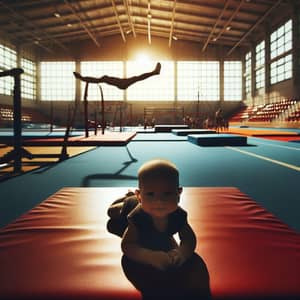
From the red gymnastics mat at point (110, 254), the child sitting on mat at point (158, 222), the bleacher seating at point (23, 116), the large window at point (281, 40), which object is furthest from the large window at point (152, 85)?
the child sitting on mat at point (158, 222)

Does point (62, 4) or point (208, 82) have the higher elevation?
A: point (62, 4)

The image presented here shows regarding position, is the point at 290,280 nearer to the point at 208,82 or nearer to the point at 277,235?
the point at 277,235

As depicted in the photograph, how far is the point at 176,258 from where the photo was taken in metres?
1.04

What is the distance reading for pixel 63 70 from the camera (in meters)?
28.2

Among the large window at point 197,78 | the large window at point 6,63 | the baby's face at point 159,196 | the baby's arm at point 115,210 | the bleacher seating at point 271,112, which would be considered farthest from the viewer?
the large window at point 197,78

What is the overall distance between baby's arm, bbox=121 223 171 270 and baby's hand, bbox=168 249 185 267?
11 mm

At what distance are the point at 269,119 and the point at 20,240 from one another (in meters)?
20.3

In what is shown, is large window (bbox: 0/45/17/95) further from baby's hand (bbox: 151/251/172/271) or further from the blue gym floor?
baby's hand (bbox: 151/251/172/271)

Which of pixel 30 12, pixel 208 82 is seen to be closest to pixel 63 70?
pixel 30 12

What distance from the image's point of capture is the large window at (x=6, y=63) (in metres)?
23.2

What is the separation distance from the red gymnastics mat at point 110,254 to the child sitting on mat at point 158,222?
11 cm

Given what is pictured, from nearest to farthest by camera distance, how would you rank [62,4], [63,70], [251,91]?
[62,4], [251,91], [63,70]

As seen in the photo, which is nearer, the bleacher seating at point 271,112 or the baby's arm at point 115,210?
the baby's arm at point 115,210

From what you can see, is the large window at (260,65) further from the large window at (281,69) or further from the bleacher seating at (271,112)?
the bleacher seating at (271,112)
